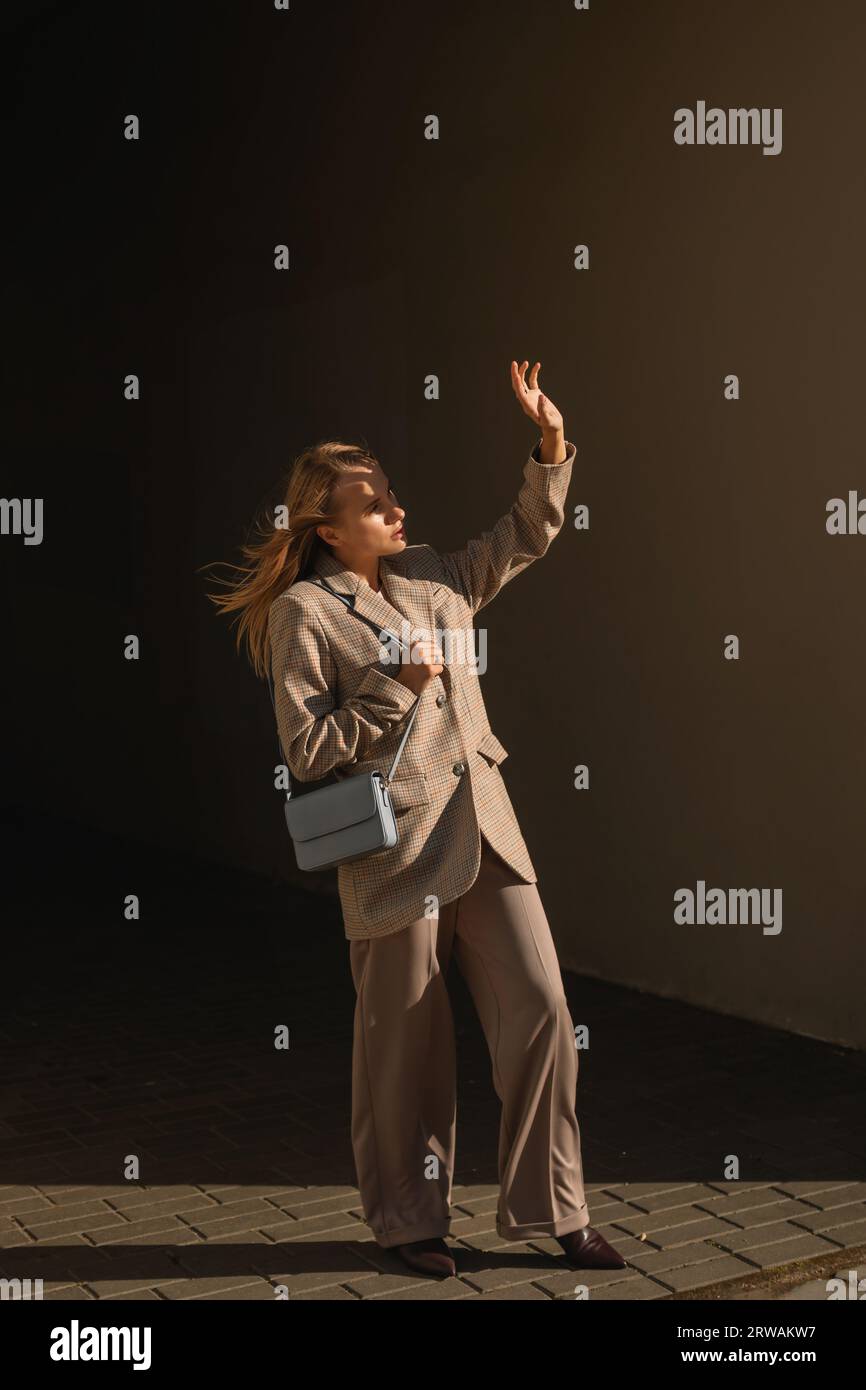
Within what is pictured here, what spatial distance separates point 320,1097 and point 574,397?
3.19 metres

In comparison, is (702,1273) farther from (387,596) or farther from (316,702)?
(387,596)

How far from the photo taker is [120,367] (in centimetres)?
1147

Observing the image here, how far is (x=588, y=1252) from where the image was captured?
14.8ft

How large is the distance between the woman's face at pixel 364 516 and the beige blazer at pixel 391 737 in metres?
0.08

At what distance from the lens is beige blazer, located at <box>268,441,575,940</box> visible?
430cm

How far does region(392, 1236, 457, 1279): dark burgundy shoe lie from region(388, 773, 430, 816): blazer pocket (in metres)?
1.14

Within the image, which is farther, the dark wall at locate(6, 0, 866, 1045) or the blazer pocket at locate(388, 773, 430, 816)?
the dark wall at locate(6, 0, 866, 1045)

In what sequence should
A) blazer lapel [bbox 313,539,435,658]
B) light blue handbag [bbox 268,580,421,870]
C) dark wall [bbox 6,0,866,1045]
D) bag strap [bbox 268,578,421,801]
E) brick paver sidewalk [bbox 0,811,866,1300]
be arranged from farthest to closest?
dark wall [bbox 6,0,866,1045]
brick paver sidewalk [bbox 0,811,866,1300]
blazer lapel [bbox 313,539,435,658]
bag strap [bbox 268,578,421,801]
light blue handbag [bbox 268,580,421,870]

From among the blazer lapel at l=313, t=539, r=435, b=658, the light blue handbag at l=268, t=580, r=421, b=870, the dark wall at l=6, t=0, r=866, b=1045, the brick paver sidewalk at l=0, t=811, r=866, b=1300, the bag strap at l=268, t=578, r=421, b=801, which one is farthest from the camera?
the dark wall at l=6, t=0, r=866, b=1045

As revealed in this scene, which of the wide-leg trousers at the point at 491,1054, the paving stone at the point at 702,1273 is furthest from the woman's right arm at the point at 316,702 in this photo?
the paving stone at the point at 702,1273

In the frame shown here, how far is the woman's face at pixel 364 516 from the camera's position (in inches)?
177

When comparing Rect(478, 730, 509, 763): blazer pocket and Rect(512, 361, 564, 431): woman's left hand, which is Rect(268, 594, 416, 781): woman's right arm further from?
Rect(512, 361, 564, 431): woman's left hand

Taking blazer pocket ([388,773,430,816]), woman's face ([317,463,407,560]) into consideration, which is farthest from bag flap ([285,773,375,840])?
woman's face ([317,463,407,560])
